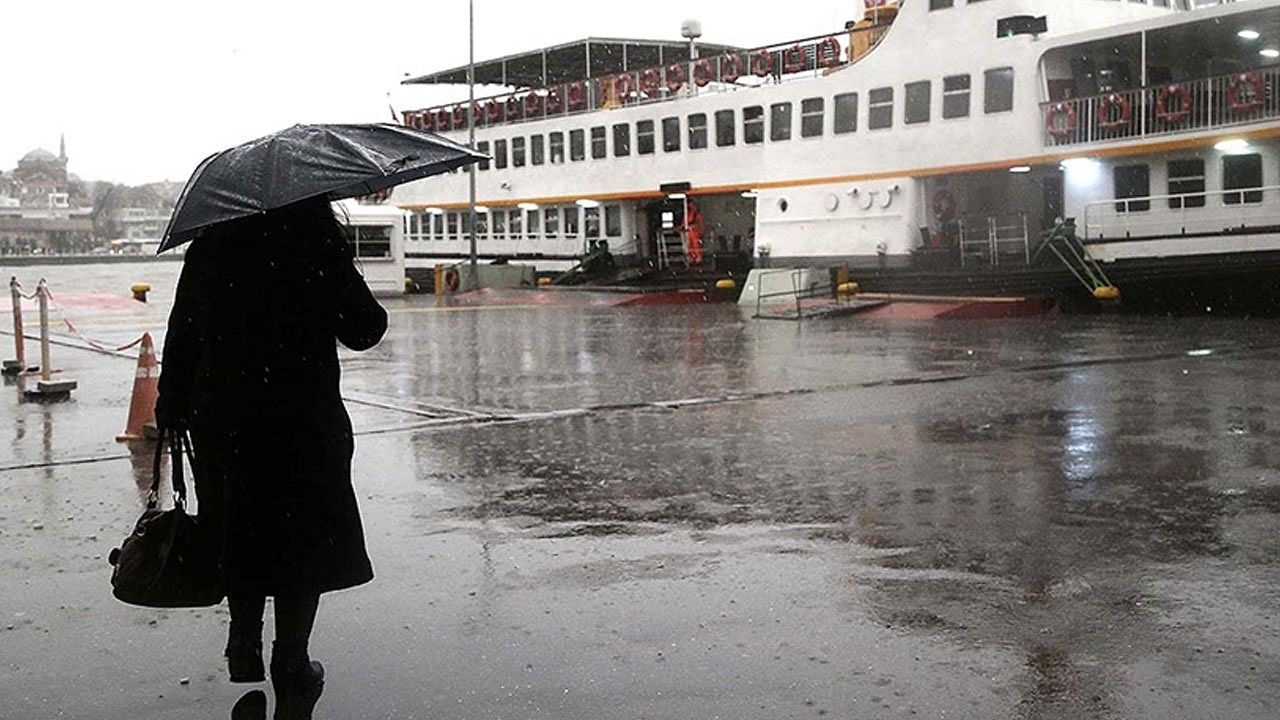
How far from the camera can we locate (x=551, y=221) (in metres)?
42.2

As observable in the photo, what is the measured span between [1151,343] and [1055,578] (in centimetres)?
1376

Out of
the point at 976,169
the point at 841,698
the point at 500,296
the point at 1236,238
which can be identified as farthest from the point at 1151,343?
the point at 500,296

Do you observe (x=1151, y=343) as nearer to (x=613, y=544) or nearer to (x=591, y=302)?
(x=613, y=544)

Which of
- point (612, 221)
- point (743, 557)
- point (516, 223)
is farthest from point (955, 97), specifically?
point (743, 557)

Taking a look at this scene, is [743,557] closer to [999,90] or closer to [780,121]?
[999,90]

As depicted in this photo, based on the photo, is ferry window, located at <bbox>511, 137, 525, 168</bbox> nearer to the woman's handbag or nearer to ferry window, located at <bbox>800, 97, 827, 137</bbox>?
ferry window, located at <bbox>800, 97, 827, 137</bbox>

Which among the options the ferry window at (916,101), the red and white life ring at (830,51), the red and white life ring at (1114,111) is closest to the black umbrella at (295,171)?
the red and white life ring at (1114,111)

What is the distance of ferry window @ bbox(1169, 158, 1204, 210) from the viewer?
973 inches

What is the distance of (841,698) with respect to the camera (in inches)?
179

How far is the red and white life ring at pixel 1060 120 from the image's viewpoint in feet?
84.5

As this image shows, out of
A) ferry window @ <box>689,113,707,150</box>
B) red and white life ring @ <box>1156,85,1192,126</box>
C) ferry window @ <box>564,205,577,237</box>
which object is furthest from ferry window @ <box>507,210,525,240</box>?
red and white life ring @ <box>1156,85,1192,126</box>

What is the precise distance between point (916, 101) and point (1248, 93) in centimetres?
732

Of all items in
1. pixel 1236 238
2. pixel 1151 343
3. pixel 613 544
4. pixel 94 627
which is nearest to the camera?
pixel 94 627

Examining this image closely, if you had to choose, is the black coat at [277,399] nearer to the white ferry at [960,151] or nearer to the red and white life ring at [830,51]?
the white ferry at [960,151]
